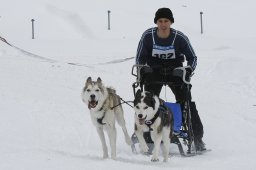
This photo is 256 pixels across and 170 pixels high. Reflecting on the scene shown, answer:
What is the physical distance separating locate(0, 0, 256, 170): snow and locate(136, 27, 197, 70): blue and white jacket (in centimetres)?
112

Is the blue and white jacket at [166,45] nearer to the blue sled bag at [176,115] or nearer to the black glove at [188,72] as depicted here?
the black glove at [188,72]

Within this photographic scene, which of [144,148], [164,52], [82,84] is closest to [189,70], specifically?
[164,52]

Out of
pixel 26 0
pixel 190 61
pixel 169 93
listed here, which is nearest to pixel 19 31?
pixel 26 0

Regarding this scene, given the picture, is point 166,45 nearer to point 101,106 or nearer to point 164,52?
point 164,52

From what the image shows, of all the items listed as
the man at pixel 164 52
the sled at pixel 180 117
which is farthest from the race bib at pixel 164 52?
the sled at pixel 180 117

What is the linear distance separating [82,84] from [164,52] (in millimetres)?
5806

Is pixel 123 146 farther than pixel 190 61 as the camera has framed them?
Yes

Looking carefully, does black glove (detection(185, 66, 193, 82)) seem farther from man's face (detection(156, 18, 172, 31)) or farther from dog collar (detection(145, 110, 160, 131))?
dog collar (detection(145, 110, 160, 131))

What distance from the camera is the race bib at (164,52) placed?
6.59m

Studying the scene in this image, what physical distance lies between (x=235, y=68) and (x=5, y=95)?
23.7ft

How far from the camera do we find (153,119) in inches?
238

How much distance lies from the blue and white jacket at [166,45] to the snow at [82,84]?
1.12 metres

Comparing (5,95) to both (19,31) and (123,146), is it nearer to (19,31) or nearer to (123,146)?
(123,146)

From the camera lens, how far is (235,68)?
15.2 metres
